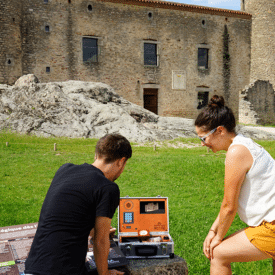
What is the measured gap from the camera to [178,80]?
971 inches

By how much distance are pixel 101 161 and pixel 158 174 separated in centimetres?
605

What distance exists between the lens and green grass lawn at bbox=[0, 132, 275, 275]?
4.62 m

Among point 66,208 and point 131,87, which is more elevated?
point 131,87

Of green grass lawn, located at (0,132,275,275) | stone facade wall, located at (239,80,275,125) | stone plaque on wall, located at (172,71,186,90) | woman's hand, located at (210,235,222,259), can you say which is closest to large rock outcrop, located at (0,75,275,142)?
green grass lawn, located at (0,132,275,275)

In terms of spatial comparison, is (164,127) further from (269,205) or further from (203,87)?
(269,205)

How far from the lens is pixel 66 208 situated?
213 centimetres

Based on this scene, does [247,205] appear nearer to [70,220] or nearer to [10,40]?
[70,220]

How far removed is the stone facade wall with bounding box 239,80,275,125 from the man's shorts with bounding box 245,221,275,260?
24158mm

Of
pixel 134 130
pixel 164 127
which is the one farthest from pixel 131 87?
pixel 134 130

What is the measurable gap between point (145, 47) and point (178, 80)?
3.54 meters

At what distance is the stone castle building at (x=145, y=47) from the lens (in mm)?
21094

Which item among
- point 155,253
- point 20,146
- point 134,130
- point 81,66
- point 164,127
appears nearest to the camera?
point 155,253

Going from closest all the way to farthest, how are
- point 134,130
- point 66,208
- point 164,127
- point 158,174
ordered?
point 66,208 < point 158,174 < point 134,130 < point 164,127

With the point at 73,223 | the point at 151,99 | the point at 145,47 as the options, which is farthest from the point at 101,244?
the point at 145,47
